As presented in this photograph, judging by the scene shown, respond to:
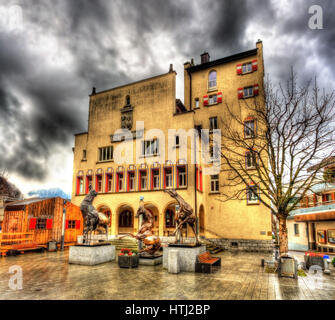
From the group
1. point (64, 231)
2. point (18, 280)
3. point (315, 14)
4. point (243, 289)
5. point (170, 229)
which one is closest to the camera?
point (315, 14)

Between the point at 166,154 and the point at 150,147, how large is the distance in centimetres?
204

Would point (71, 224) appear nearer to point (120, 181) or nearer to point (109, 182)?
point (109, 182)

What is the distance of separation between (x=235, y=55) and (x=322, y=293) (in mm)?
24034

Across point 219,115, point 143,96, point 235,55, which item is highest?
point 235,55

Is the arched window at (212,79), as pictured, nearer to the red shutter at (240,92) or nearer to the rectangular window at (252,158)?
the red shutter at (240,92)

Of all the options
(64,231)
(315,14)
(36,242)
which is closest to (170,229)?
(64,231)

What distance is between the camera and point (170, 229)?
24812mm

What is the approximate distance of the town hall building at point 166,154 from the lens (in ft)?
79.0

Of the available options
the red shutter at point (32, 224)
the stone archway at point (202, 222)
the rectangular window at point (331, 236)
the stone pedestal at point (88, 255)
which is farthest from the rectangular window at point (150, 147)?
the rectangular window at point (331, 236)

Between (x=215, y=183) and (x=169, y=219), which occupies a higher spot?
(x=215, y=183)

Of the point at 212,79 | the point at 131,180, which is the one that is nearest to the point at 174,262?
the point at 131,180

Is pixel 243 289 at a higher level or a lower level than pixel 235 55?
lower

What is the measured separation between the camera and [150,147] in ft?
85.7

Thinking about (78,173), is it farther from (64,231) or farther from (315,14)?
(315,14)
